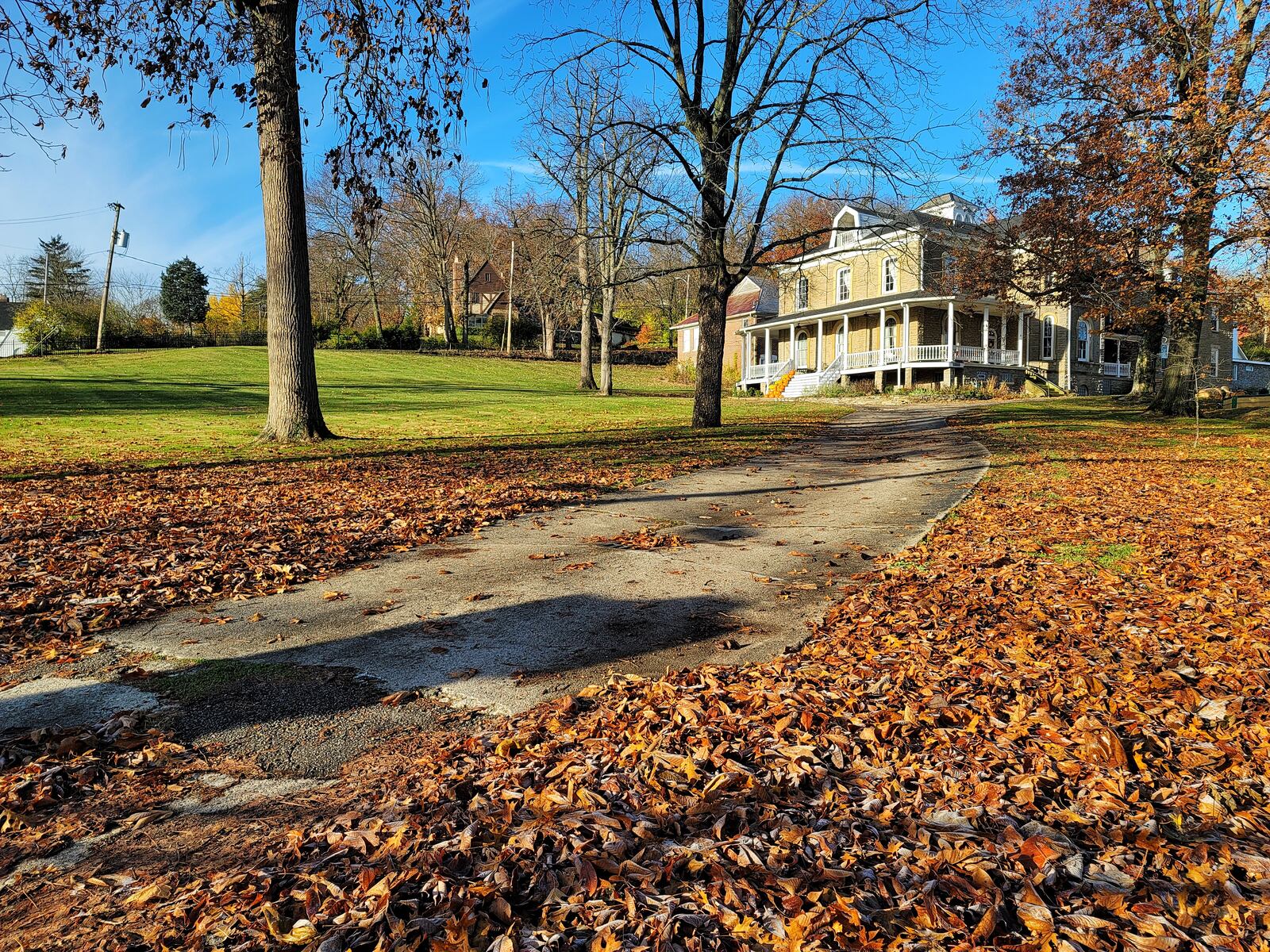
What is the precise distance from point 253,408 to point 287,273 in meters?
12.4

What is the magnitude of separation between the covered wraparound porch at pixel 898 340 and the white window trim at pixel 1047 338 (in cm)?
279

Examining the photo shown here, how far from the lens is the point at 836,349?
40844 mm

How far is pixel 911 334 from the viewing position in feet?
120

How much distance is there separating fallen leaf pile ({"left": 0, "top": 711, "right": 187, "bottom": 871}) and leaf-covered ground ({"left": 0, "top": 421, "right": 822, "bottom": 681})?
1196mm

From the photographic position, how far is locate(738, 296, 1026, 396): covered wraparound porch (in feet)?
114

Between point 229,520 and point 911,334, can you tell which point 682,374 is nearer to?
point 911,334

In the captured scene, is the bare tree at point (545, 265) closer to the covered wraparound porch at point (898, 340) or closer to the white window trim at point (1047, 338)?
the covered wraparound porch at point (898, 340)

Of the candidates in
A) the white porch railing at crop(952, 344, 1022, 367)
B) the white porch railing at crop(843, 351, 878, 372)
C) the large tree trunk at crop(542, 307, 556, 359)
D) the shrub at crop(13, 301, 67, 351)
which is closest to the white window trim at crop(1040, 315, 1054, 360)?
the white porch railing at crop(952, 344, 1022, 367)

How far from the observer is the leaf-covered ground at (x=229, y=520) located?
518cm

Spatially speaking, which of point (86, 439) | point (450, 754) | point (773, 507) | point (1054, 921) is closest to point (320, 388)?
point (86, 439)

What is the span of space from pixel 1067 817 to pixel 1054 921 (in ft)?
2.01

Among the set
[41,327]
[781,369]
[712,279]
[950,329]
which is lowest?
[781,369]

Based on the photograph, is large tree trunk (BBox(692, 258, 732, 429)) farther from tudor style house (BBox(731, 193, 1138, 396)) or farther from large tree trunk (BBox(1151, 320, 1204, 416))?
tudor style house (BBox(731, 193, 1138, 396))

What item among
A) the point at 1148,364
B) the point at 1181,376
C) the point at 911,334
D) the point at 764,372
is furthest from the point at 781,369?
the point at 1181,376
